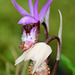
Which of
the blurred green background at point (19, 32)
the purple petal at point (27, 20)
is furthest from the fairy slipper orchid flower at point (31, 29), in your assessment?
the blurred green background at point (19, 32)

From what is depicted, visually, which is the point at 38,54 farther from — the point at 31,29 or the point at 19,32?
the point at 19,32

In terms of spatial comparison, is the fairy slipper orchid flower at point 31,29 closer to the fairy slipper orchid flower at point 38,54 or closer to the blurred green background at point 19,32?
the fairy slipper orchid flower at point 38,54

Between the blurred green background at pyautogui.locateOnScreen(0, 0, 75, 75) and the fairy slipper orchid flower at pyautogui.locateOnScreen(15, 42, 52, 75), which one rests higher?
the fairy slipper orchid flower at pyautogui.locateOnScreen(15, 42, 52, 75)

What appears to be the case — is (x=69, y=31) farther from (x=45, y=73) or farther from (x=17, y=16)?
(x=45, y=73)

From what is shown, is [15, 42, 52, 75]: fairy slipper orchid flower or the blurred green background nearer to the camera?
[15, 42, 52, 75]: fairy slipper orchid flower

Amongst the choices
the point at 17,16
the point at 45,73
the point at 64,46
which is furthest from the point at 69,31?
the point at 45,73

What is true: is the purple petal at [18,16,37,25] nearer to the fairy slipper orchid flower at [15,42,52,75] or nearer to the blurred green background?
the fairy slipper orchid flower at [15,42,52,75]

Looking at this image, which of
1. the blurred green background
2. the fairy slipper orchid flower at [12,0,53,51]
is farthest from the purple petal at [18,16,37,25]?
the blurred green background

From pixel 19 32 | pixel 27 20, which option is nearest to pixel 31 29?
pixel 27 20

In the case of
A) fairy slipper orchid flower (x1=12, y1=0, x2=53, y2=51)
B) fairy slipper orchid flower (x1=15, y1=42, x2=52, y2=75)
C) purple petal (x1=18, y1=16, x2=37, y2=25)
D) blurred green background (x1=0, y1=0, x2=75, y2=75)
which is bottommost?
blurred green background (x1=0, y1=0, x2=75, y2=75)

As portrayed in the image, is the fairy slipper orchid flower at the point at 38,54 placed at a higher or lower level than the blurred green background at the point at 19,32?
higher

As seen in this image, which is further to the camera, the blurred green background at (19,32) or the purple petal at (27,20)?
the blurred green background at (19,32)
